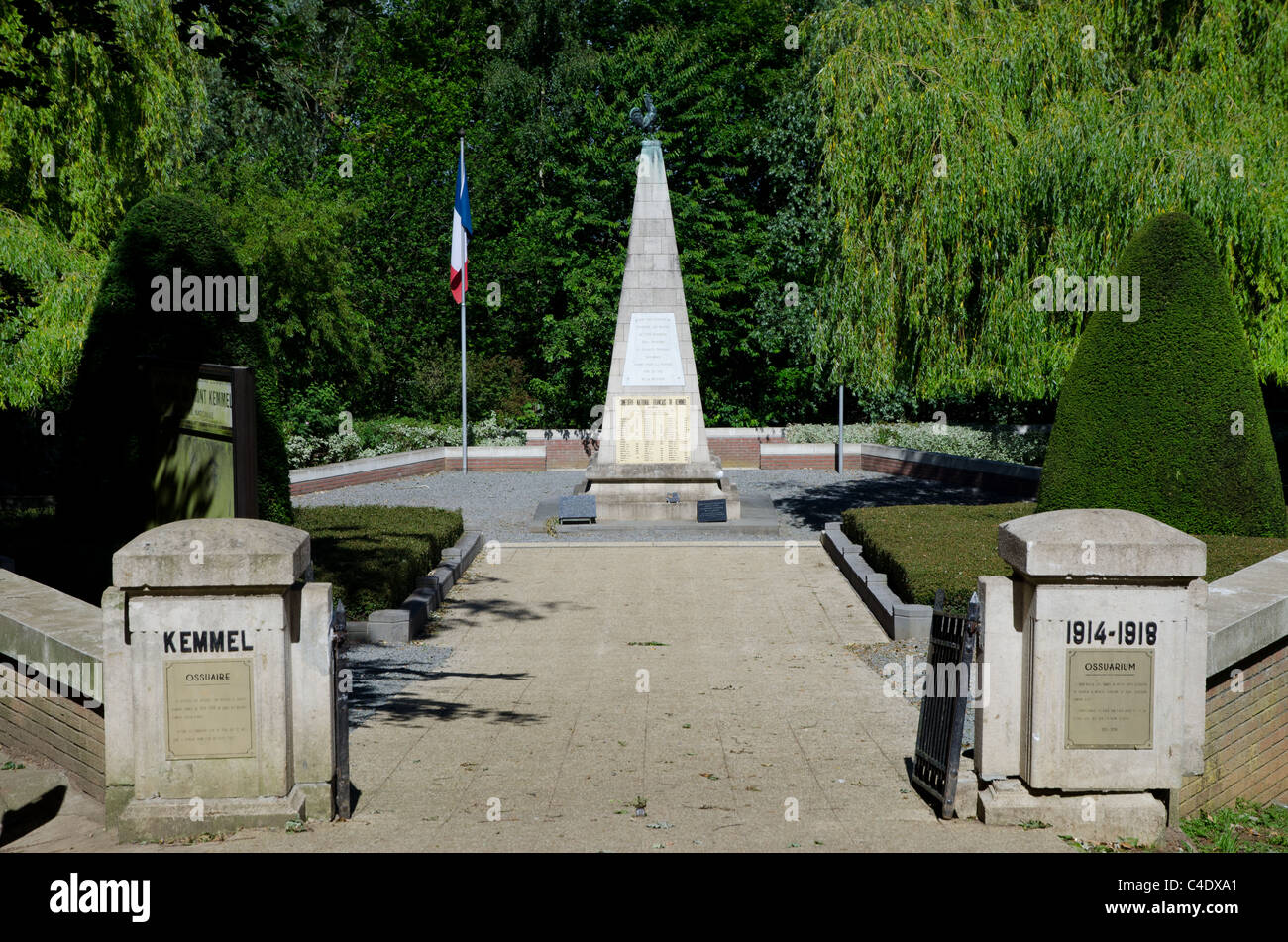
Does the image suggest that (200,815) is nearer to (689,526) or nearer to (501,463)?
(689,526)

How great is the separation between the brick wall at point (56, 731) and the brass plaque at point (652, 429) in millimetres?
16804

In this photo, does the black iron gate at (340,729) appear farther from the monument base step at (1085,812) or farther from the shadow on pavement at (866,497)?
the shadow on pavement at (866,497)

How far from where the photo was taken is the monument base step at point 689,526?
64.4 feet

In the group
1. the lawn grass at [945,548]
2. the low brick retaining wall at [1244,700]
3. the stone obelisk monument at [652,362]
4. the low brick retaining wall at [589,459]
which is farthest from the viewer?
the low brick retaining wall at [589,459]

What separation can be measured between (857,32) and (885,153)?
236cm

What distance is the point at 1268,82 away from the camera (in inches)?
599

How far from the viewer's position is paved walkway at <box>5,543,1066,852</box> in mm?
5637

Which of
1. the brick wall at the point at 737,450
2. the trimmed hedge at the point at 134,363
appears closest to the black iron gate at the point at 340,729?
the trimmed hedge at the point at 134,363

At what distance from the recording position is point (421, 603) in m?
12.2

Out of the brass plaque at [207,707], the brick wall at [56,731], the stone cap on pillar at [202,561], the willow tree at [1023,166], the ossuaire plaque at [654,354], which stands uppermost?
the willow tree at [1023,166]

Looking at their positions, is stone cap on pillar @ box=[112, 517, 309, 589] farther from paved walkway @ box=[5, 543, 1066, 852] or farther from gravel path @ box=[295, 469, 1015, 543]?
gravel path @ box=[295, 469, 1015, 543]

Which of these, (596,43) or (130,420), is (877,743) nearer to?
(130,420)

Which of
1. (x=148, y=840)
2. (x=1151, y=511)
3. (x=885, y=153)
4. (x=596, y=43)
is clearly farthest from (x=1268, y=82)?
(x=596, y=43)

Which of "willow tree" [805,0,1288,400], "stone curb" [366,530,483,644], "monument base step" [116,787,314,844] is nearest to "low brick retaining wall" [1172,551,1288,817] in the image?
"monument base step" [116,787,314,844]
